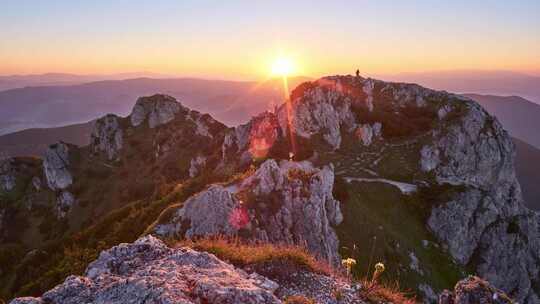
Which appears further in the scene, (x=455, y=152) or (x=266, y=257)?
(x=455, y=152)

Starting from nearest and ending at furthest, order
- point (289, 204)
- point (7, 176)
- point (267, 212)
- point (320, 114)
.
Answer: point (267, 212) < point (289, 204) < point (320, 114) < point (7, 176)

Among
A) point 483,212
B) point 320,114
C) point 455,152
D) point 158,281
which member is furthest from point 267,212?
point 455,152

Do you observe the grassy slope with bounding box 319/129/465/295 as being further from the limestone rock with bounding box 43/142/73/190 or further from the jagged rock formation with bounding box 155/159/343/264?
the limestone rock with bounding box 43/142/73/190

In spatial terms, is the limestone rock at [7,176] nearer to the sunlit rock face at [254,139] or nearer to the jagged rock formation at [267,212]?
the sunlit rock face at [254,139]

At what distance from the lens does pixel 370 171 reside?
2424 inches

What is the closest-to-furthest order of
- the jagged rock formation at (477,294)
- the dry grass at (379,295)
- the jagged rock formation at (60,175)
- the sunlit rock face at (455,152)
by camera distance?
the jagged rock formation at (477,294), the dry grass at (379,295), the sunlit rock face at (455,152), the jagged rock formation at (60,175)

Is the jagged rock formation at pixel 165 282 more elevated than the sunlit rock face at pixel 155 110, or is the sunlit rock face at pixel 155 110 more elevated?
the jagged rock formation at pixel 165 282

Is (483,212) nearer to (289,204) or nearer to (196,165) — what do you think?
(289,204)

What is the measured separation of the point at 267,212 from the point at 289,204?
274 cm

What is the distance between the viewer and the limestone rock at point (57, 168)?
384 feet

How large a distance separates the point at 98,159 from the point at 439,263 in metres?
105

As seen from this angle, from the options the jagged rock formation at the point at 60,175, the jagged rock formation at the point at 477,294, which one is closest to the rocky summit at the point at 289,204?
the jagged rock formation at the point at 477,294

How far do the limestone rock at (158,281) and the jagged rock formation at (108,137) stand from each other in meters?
113

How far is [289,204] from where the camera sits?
3325cm
